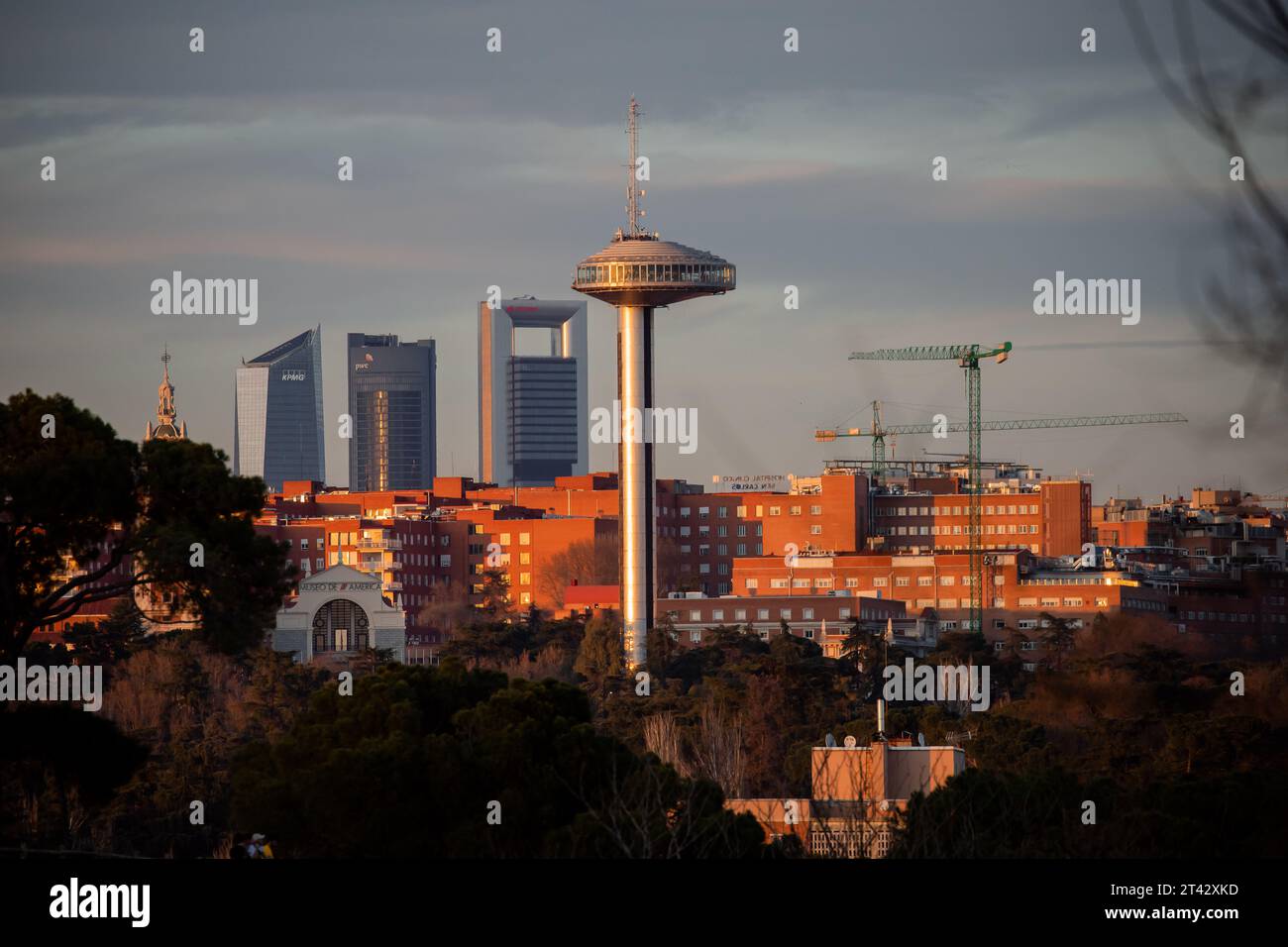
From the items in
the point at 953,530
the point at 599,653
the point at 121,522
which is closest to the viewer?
the point at 121,522

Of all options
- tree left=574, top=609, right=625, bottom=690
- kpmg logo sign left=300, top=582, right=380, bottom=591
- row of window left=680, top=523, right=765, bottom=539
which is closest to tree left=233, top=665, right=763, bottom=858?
tree left=574, top=609, right=625, bottom=690

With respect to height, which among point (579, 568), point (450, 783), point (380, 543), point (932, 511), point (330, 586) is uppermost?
point (932, 511)

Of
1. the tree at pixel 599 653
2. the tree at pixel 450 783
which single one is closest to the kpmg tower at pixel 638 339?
the tree at pixel 599 653

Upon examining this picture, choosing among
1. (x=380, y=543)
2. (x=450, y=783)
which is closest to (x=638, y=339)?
(x=380, y=543)

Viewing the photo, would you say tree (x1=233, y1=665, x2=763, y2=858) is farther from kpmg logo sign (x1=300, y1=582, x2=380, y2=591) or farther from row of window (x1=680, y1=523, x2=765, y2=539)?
row of window (x1=680, y1=523, x2=765, y2=539)

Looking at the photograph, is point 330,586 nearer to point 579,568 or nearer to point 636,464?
point 636,464

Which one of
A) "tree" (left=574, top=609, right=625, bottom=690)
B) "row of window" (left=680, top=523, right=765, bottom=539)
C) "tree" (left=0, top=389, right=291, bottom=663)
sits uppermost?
"row of window" (left=680, top=523, right=765, bottom=539)
